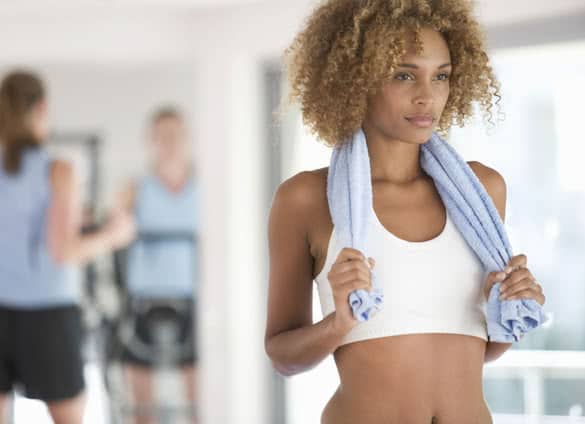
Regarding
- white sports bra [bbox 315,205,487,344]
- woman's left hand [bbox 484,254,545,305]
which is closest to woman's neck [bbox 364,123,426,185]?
white sports bra [bbox 315,205,487,344]

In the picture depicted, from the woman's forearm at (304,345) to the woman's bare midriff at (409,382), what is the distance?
49 millimetres

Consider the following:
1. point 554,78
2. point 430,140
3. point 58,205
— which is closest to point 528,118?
point 554,78

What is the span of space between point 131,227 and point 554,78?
1967 millimetres

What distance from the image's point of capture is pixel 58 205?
283cm

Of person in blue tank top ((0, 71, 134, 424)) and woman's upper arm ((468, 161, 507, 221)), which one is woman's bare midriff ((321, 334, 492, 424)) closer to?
woman's upper arm ((468, 161, 507, 221))

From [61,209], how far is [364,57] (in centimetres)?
178

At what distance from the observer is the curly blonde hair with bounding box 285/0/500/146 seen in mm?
1293

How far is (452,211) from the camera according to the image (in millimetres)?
1317

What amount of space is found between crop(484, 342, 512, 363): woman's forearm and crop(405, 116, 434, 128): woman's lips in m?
0.39

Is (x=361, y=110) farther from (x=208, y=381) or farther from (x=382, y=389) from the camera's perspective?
(x=208, y=381)

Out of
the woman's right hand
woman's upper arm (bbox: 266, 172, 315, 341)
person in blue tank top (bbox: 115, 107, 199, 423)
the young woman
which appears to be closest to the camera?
the woman's right hand

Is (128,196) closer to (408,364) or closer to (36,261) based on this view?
(36,261)

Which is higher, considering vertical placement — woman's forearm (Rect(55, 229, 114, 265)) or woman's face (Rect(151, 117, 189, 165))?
woman's face (Rect(151, 117, 189, 165))

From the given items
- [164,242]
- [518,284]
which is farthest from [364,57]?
[164,242]
